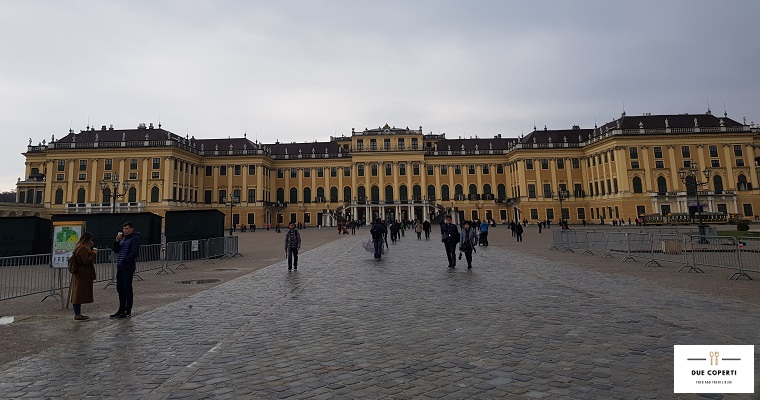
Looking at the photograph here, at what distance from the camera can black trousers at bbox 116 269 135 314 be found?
7.49m

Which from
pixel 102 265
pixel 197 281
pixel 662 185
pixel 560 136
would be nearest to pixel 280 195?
pixel 560 136

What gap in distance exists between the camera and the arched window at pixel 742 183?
2155 inches

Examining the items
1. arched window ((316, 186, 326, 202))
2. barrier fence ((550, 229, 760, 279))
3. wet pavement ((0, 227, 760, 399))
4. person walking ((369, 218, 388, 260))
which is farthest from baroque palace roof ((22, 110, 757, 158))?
wet pavement ((0, 227, 760, 399))

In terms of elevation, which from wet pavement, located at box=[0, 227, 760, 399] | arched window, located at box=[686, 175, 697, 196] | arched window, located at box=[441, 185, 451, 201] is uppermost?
arched window, located at box=[441, 185, 451, 201]

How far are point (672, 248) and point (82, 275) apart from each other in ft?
63.3

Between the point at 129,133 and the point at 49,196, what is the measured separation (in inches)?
569

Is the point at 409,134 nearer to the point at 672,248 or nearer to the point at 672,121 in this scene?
the point at 672,121

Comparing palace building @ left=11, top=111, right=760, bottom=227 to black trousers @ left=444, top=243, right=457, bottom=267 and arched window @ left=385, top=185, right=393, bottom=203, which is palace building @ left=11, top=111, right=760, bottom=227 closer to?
arched window @ left=385, top=185, right=393, bottom=203

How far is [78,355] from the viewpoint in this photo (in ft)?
17.0

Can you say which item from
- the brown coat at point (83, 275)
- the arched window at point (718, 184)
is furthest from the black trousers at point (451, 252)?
the arched window at point (718, 184)

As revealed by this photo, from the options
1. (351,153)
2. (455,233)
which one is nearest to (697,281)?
(455,233)

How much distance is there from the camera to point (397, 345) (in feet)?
17.2

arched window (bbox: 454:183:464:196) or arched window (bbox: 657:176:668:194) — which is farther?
arched window (bbox: 454:183:464:196)

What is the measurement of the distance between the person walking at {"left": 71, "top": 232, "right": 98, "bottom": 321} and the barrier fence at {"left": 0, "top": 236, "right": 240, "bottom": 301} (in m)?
1.74
